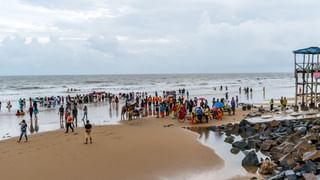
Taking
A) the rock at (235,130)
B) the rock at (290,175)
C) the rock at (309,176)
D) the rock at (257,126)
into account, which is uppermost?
the rock at (309,176)

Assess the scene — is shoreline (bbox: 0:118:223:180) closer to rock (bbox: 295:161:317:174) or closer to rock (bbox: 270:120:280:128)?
rock (bbox: 295:161:317:174)

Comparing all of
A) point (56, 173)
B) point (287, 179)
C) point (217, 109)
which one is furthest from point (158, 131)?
point (287, 179)

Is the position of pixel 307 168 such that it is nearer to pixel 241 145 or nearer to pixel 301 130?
pixel 241 145

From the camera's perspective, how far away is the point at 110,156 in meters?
17.0

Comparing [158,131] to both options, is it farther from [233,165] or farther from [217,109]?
[233,165]

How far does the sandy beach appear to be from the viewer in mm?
14570

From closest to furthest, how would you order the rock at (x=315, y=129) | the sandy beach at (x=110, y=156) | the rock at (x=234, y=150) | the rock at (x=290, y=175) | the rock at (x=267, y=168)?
1. the rock at (x=290, y=175)
2. the rock at (x=267, y=168)
3. the sandy beach at (x=110, y=156)
4. the rock at (x=234, y=150)
5. the rock at (x=315, y=129)

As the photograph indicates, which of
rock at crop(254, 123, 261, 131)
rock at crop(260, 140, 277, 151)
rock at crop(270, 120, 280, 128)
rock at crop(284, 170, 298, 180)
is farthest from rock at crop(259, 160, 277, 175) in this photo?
rock at crop(270, 120, 280, 128)

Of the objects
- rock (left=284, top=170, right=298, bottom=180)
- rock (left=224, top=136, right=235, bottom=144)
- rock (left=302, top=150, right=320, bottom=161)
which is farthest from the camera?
rock (left=224, top=136, right=235, bottom=144)

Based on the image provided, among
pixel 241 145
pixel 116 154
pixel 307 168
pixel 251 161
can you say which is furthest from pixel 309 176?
pixel 116 154

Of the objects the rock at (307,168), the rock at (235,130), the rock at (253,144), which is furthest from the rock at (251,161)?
the rock at (235,130)

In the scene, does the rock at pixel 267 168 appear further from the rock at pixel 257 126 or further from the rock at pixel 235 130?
the rock at pixel 235 130

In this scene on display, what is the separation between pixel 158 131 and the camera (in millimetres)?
24109

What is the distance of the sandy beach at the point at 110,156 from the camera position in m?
14.6
